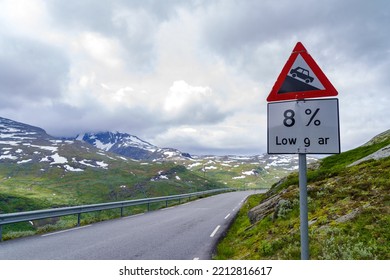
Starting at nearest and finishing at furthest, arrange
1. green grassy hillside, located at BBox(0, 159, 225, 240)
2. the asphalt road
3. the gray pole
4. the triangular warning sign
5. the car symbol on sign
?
the gray pole, the triangular warning sign, the car symbol on sign, the asphalt road, green grassy hillside, located at BBox(0, 159, 225, 240)

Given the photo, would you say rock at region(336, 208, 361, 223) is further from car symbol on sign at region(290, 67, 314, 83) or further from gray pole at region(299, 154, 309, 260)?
car symbol on sign at region(290, 67, 314, 83)

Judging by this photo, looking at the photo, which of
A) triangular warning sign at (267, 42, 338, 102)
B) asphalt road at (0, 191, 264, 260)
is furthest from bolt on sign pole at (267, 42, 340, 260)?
asphalt road at (0, 191, 264, 260)

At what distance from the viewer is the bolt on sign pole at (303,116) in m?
3.82

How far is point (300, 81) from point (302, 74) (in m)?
0.11

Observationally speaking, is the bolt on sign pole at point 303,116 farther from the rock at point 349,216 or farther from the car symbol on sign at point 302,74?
the rock at point 349,216

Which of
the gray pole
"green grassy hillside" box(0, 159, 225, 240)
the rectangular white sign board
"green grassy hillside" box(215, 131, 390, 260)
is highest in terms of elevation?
the rectangular white sign board

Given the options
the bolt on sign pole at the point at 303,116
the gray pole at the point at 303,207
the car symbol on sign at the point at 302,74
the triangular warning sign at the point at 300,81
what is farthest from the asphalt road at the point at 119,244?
the car symbol on sign at the point at 302,74

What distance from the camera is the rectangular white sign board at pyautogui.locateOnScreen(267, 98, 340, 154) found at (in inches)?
150

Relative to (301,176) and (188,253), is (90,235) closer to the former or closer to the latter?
(188,253)

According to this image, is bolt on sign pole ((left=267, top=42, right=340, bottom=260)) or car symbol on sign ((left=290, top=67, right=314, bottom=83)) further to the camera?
car symbol on sign ((left=290, top=67, right=314, bottom=83))

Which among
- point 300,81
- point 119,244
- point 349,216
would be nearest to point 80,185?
point 119,244

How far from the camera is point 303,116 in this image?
393cm

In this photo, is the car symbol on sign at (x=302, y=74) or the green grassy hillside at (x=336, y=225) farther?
the green grassy hillside at (x=336, y=225)

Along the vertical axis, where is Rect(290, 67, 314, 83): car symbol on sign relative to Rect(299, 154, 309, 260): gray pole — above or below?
above
